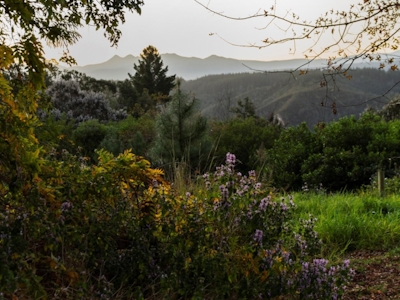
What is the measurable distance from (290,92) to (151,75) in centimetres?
3232

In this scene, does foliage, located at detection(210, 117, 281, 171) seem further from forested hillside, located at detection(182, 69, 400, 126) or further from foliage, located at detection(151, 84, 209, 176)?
forested hillside, located at detection(182, 69, 400, 126)

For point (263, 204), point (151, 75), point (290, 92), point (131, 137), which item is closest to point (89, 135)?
point (131, 137)

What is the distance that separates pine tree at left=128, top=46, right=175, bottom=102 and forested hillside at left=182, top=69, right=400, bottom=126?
11.9 m

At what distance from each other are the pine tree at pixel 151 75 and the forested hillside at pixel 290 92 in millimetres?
11853

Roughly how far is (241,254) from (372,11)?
2194 mm

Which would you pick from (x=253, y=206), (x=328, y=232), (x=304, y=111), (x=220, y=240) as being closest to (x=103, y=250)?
(x=220, y=240)

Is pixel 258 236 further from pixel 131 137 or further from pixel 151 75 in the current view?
A: pixel 151 75

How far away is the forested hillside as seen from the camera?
62.0m

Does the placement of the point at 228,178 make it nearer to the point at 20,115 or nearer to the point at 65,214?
the point at 65,214

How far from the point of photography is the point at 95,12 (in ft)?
18.8

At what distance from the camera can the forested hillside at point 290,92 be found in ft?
203

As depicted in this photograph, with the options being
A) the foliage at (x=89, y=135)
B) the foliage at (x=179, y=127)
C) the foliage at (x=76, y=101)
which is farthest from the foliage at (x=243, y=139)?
the foliage at (x=76, y=101)

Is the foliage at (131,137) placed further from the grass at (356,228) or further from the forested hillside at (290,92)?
the forested hillside at (290,92)

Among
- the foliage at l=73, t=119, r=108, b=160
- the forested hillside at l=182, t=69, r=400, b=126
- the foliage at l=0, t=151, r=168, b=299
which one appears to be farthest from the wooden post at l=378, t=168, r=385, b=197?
the forested hillside at l=182, t=69, r=400, b=126
